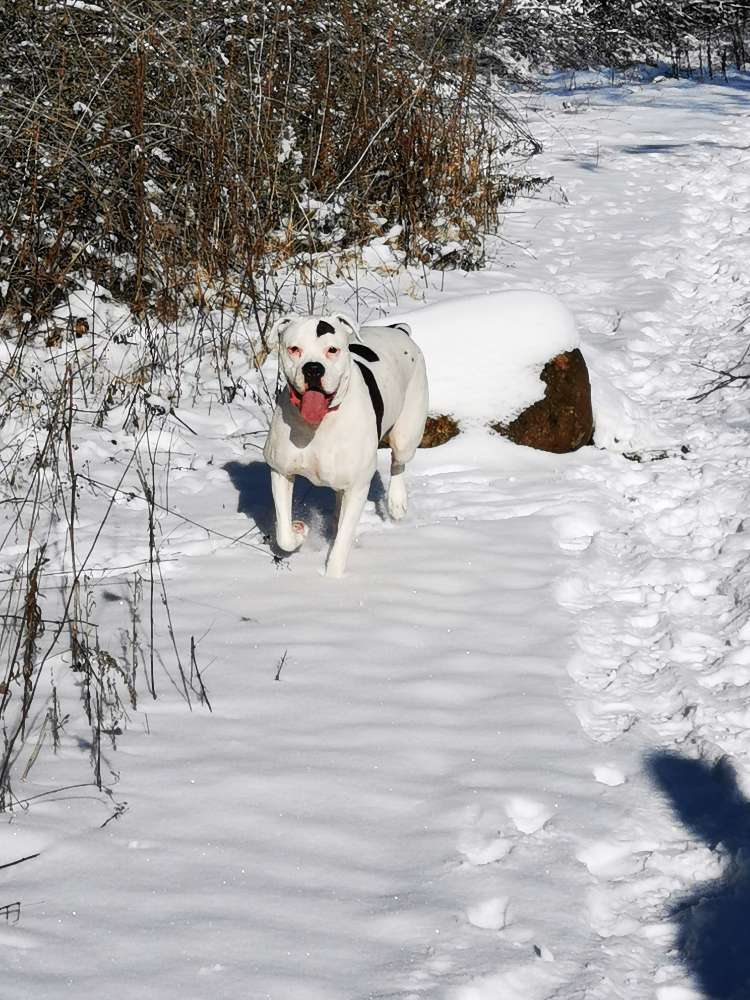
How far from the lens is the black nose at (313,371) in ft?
13.3

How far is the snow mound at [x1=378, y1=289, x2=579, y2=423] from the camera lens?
6.17 metres

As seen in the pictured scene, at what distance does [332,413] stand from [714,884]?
88.6 inches

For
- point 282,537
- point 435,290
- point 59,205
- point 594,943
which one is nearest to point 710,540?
point 282,537

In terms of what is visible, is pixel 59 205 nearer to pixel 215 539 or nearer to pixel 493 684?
pixel 215 539

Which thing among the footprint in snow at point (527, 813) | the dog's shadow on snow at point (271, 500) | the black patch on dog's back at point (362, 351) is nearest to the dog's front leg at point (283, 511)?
the dog's shadow on snow at point (271, 500)

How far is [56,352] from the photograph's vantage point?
6746mm

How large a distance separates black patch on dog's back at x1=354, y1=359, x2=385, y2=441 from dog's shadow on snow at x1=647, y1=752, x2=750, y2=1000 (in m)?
1.88

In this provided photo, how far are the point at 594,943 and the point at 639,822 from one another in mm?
502

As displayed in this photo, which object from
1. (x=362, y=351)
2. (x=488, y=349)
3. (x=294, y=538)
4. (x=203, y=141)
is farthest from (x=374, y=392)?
(x=203, y=141)

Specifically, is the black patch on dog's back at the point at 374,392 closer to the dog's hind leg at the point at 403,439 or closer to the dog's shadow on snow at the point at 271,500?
the dog's hind leg at the point at 403,439

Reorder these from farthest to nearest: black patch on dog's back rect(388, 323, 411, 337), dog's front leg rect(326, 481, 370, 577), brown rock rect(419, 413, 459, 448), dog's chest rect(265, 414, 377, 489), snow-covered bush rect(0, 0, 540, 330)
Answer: snow-covered bush rect(0, 0, 540, 330) < brown rock rect(419, 413, 459, 448) < black patch on dog's back rect(388, 323, 411, 337) < dog's front leg rect(326, 481, 370, 577) < dog's chest rect(265, 414, 377, 489)

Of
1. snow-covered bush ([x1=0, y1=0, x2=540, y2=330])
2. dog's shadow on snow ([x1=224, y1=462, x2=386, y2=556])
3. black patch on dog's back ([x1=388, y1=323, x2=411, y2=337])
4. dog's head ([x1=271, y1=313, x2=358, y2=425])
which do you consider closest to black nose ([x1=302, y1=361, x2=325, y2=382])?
dog's head ([x1=271, y1=313, x2=358, y2=425])

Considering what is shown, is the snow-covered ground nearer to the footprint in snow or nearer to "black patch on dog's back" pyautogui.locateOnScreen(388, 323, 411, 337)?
the footprint in snow

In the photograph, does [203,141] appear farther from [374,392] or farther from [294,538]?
[294,538]
